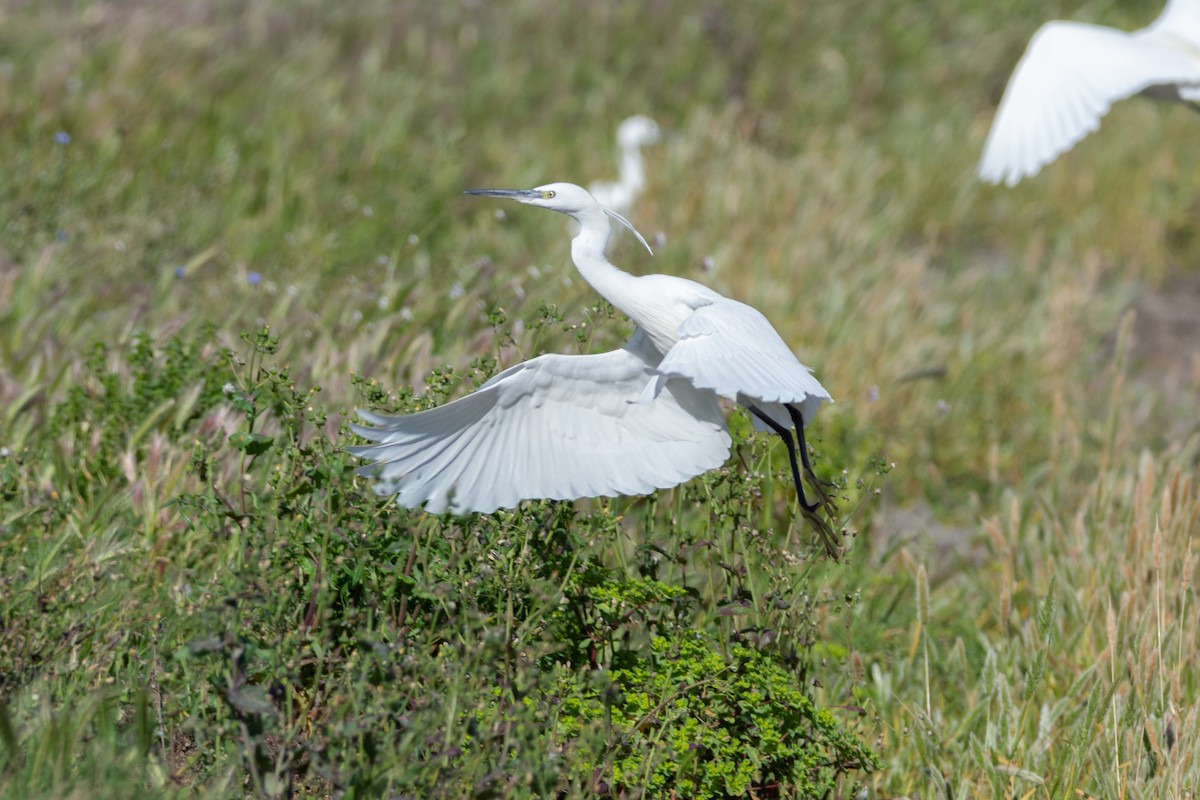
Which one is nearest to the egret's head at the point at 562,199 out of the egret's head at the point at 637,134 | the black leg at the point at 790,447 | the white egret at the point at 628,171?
the black leg at the point at 790,447

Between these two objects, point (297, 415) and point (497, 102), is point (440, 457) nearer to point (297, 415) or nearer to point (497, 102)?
point (297, 415)

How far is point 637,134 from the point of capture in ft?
22.9

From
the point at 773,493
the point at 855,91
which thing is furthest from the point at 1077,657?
the point at 855,91

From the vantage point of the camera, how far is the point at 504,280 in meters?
4.56

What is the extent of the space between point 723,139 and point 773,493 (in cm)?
355

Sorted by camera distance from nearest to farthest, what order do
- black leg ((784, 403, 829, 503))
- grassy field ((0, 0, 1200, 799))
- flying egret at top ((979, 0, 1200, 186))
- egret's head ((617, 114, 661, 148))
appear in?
1. grassy field ((0, 0, 1200, 799))
2. black leg ((784, 403, 829, 503))
3. flying egret at top ((979, 0, 1200, 186))
4. egret's head ((617, 114, 661, 148))

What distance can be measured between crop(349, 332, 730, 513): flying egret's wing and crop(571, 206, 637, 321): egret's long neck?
13cm

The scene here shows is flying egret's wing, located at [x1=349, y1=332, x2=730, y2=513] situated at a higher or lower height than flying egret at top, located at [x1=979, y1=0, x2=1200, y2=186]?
lower

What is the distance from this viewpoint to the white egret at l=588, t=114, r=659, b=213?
21.5 feet

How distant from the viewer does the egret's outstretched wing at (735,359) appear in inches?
93.9

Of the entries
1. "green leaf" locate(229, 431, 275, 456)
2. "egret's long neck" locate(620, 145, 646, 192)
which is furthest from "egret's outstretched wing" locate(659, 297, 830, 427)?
"egret's long neck" locate(620, 145, 646, 192)

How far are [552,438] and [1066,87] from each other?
116 inches

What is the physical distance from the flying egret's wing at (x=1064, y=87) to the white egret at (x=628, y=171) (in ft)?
7.02

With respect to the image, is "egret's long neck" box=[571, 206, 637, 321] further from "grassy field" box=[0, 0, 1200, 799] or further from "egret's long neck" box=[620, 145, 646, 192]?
"egret's long neck" box=[620, 145, 646, 192]
